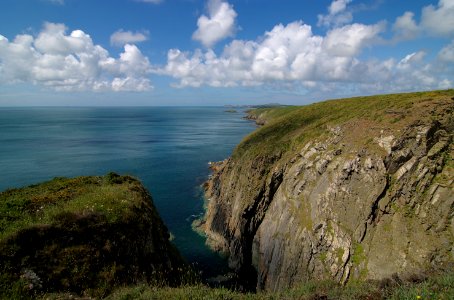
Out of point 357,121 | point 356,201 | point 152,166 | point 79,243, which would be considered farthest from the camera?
point 152,166

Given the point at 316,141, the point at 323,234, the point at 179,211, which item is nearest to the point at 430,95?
the point at 316,141

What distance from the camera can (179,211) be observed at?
5422 centimetres

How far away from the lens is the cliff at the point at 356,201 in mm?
24703

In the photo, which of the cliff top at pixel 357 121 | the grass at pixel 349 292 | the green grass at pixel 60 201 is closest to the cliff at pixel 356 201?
the cliff top at pixel 357 121

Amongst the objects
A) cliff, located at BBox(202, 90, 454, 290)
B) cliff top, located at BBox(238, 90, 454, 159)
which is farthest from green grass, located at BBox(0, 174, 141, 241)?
cliff top, located at BBox(238, 90, 454, 159)

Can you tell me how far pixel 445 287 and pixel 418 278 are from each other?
6.39ft

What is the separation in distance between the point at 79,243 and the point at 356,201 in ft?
78.7

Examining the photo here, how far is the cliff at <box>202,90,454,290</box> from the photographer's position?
81.0 feet

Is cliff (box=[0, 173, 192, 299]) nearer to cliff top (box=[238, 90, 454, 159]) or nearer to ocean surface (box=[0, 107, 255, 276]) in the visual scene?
ocean surface (box=[0, 107, 255, 276])

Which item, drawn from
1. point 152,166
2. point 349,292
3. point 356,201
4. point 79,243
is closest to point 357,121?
point 356,201

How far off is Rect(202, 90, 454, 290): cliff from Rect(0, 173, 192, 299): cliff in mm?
13219

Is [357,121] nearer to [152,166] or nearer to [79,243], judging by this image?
[79,243]

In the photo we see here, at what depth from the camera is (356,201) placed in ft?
92.4

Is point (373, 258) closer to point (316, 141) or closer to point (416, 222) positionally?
point (416, 222)
